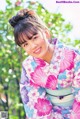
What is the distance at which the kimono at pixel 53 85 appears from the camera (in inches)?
62.1

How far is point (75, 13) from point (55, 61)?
689 millimetres

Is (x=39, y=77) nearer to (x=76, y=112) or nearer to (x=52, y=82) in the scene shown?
(x=52, y=82)

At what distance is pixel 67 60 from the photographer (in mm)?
1586

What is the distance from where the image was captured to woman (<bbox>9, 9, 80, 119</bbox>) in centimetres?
153

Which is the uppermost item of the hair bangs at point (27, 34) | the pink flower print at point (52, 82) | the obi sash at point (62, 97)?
the hair bangs at point (27, 34)

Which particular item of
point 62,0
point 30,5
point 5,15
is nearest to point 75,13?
point 62,0

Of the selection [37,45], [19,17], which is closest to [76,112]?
[37,45]

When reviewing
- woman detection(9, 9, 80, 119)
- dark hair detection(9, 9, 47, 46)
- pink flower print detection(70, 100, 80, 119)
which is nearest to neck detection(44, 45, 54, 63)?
woman detection(9, 9, 80, 119)

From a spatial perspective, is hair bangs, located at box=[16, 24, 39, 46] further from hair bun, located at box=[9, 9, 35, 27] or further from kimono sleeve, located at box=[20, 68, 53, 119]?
kimono sleeve, located at box=[20, 68, 53, 119]

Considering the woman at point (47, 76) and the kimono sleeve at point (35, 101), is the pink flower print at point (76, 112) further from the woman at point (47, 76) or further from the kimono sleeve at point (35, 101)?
the kimono sleeve at point (35, 101)

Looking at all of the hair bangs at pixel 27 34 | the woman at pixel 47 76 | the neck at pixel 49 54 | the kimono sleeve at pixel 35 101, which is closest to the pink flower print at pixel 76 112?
the woman at pixel 47 76

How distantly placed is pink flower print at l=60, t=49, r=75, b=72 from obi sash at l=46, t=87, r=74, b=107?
10 cm

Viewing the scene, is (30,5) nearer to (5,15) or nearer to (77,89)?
(5,15)

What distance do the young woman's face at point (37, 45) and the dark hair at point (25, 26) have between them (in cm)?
2
